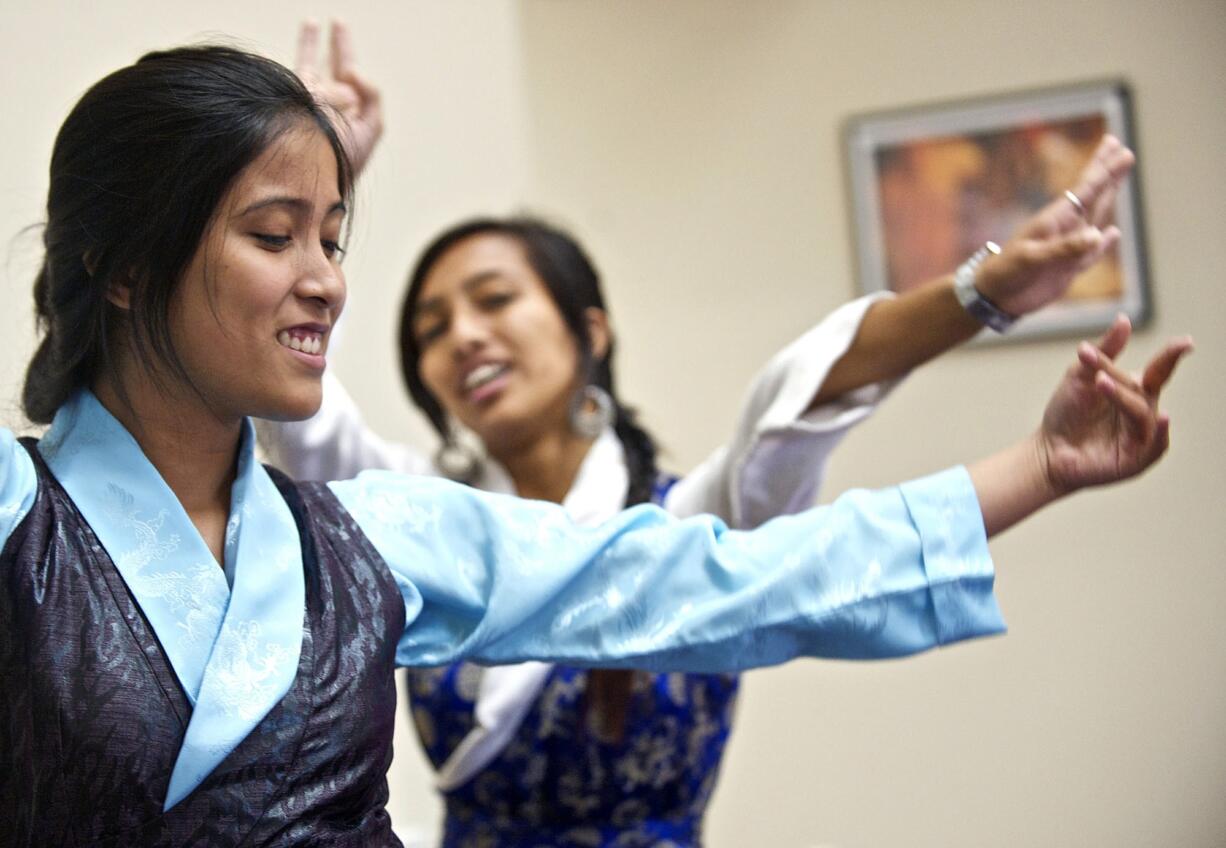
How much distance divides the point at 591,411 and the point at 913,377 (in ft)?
3.33

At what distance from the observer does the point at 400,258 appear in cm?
217

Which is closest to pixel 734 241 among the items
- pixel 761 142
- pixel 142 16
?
pixel 761 142

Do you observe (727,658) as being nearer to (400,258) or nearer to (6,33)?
(6,33)

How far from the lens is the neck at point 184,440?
82cm

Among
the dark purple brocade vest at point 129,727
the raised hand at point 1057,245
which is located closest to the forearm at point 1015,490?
the raised hand at point 1057,245

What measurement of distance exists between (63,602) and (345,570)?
19 cm

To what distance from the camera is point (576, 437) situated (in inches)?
62.3

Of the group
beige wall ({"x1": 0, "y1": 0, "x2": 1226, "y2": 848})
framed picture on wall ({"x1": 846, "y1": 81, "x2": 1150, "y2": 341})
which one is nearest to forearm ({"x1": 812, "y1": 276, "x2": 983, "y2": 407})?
beige wall ({"x1": 0, "y1": 0, "x2": 1226, "y2": 848})

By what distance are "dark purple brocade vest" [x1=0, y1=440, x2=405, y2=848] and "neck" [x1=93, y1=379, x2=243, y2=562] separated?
0.06m

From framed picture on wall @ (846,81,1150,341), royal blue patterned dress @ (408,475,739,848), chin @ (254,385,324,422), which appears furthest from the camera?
framed picture on wall @ (846,81,1150,341)

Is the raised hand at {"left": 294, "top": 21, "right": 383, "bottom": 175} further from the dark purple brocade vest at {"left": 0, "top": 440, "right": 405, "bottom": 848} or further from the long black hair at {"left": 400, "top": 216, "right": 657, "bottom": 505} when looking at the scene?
the dark purple brocade vest at {"left": 0, "top": 440, "right": 405, "bottom": 848}

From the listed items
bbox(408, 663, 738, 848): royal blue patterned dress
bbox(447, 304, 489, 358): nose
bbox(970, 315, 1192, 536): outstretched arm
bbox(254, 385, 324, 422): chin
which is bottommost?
bbox(408, 663, 738, 848): royal blue patterned dress

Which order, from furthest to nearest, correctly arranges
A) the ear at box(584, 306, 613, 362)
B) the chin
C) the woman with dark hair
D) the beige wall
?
the beige wall → the ear at box(584, 306, 613, 362) → the woman with dark hair → the chin

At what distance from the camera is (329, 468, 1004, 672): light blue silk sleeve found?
0.91 m
